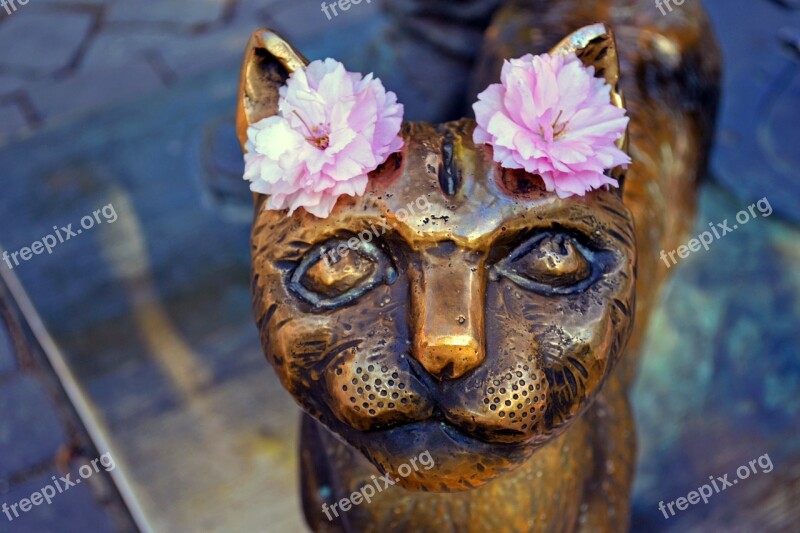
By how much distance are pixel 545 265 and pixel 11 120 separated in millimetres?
3627

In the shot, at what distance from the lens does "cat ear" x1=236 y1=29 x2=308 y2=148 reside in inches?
52.2

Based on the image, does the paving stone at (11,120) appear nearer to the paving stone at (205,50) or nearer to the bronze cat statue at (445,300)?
the paving stone at (205,50)

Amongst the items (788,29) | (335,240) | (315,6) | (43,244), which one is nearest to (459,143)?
(335,240)

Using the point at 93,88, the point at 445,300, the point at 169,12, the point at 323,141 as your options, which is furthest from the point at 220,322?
the point at 169,12

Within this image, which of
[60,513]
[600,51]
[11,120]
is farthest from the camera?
[11,120]

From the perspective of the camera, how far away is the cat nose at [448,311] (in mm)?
1104

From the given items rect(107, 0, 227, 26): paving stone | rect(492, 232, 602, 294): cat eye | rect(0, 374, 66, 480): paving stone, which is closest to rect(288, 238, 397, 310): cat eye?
rect(492, 232, 602, 294): cat eye

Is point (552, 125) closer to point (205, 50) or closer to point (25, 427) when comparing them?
point (25, 427)

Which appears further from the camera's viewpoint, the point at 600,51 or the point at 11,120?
the point at 11,120

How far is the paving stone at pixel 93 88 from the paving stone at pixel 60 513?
208 centimetres

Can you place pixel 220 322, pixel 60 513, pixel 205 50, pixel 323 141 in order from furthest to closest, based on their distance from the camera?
pixel 205 50
pixel 220 322
pixel 60 513
pixel 323 141

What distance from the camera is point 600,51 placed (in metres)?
1.33

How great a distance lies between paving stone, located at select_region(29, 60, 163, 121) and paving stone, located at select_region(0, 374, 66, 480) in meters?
1.65

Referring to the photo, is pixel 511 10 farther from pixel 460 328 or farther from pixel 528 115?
pixel 460 328
